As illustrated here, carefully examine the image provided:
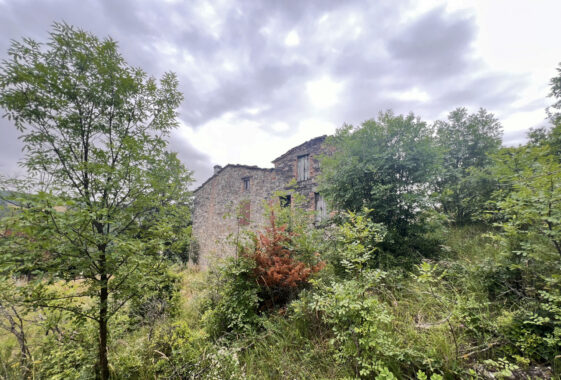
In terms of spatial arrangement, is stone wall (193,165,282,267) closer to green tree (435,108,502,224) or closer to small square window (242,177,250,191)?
small square window (242,177,250,191)

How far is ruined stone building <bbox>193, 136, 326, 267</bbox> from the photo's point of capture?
398 inches

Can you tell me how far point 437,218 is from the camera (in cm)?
417

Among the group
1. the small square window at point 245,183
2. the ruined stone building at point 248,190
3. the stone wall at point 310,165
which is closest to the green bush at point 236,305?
the ruined stone building at point 248,190

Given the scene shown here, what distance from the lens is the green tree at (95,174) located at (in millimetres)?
2051

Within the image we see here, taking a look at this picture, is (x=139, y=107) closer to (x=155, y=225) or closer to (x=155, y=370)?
(x=155, y=225)

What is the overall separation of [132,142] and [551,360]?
504 cm

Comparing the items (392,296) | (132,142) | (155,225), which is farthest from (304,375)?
(132,142)

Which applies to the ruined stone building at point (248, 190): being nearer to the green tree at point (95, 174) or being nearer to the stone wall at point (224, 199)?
the stone wall at point (224, 199)

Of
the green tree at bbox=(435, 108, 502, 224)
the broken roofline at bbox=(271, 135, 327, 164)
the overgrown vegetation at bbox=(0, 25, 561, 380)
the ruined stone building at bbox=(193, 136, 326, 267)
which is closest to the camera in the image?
the overgrown vegetation at bbox=(0, 25, 561, 380)

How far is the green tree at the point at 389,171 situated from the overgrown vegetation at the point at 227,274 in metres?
0.07

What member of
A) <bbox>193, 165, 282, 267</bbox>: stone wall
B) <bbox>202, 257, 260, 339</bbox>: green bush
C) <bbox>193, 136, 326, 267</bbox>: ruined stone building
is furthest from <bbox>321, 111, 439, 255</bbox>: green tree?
<bbox>193, 165, 282, 267</bbox>: stone wall

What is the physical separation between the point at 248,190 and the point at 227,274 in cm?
849

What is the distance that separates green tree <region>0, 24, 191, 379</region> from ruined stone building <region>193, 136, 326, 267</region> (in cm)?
641

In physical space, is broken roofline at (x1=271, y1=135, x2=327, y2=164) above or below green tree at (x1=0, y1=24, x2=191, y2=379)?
above
